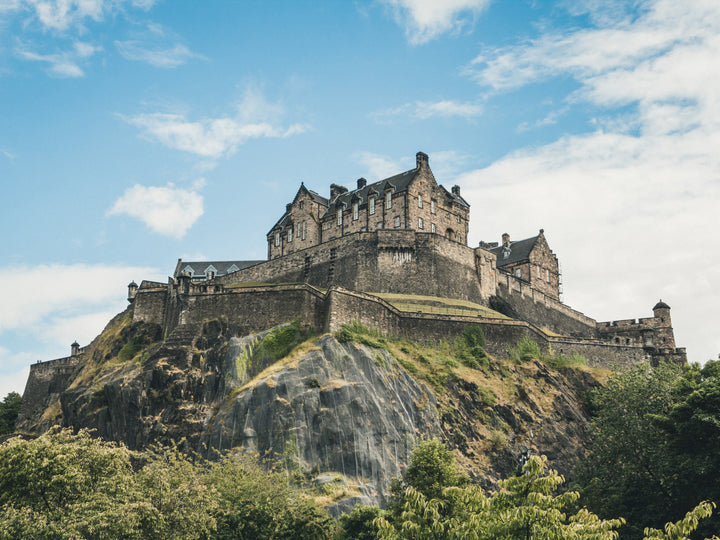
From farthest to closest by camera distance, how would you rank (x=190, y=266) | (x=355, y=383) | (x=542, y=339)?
(x=190, y=266) < (x=542, y=339) < (x=355, y=383)

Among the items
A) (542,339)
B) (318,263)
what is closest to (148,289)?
A: (318,263)

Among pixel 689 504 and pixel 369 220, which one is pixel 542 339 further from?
pixel 689 504

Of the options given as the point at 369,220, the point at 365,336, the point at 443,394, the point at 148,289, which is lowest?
the point at 443,394

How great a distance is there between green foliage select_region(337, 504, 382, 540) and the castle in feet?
62.1

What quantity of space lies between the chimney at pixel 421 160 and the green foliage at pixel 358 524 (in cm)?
4634

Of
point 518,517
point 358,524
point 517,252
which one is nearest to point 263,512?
point 358,524

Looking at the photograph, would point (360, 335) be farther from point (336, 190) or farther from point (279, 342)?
point (336, 190)

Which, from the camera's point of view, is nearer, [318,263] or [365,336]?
[365,336]

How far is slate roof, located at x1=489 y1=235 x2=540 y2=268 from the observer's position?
8481 centimetres

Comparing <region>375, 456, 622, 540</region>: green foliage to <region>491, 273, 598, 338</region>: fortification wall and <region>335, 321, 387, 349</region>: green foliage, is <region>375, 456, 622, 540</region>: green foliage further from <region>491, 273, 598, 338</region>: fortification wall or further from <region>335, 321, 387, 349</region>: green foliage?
<region>491, 273, 598, 338</region>: fortification wall

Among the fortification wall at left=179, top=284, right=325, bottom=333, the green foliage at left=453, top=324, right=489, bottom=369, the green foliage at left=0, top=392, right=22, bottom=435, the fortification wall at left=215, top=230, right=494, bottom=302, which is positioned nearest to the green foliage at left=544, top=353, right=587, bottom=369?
the green foliage at left=453, top=324, right=489, bottom=369

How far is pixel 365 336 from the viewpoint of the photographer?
53250 mm

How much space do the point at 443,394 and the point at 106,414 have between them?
2375cm

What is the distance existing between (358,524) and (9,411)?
58.3 metres
